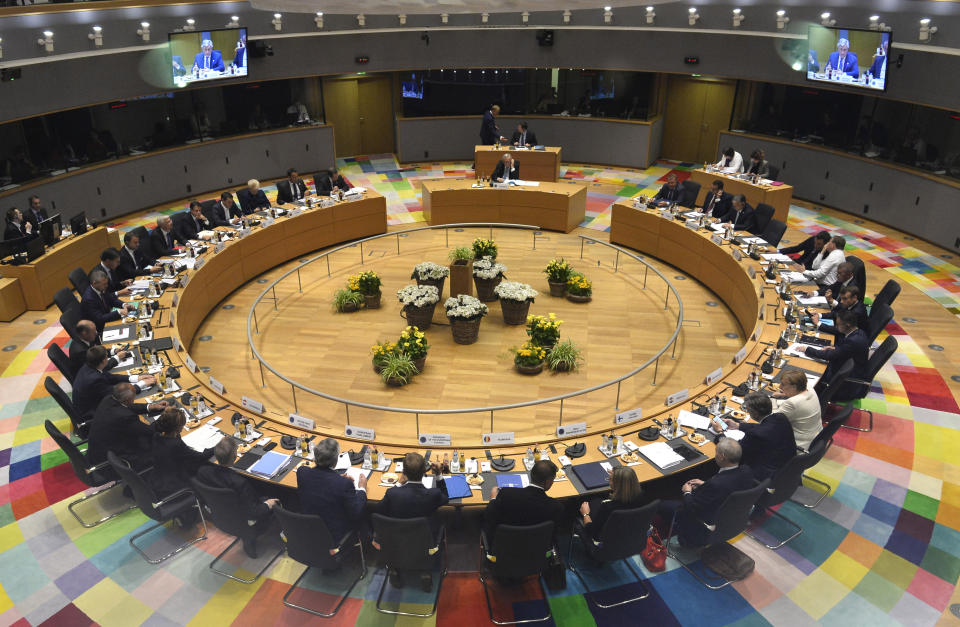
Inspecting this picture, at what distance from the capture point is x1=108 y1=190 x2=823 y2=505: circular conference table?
270 inches

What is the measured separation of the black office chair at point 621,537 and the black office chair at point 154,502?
3.65 meters

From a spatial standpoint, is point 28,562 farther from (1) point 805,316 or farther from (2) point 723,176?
(2) point 723,176

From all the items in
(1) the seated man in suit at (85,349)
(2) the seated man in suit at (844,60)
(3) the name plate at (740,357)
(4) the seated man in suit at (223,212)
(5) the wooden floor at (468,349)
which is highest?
(2) the seated man in suit at (844,60)

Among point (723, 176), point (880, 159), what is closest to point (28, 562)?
point (723, 176)

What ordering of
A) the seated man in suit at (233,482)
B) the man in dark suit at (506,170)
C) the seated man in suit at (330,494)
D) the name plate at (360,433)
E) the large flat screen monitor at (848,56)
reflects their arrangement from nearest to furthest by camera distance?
the seated man in suit at (330,494) → the seated man in suit at (233,482) → the name plate at (360,433) → the large flat screen monitor at (848,56) → the man in dark suit at (506,170)

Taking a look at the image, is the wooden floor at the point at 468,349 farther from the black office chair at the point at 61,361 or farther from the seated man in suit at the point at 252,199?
the black office chair at the point at 61,361

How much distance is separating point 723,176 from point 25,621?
14225 millimetres

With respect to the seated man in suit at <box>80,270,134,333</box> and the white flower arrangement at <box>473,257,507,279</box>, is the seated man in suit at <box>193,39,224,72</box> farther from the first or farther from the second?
the white flower arrangement at <box>473,257,507,279</box>

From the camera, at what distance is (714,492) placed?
5.99 metres

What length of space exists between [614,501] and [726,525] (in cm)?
107

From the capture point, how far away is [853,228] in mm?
15164

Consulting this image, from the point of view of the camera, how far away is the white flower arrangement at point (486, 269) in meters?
11.5

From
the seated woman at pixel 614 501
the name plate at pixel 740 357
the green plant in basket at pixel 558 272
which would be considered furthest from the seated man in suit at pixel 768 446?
the green plant in basket at pixel 558 272

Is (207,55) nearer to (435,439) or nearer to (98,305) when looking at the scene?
(98,305)
